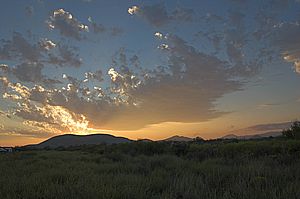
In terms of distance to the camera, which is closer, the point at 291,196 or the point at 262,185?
the point at 291,196

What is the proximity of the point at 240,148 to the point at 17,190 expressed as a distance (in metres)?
15.8

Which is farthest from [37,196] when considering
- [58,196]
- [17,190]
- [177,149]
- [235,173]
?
[177,149]

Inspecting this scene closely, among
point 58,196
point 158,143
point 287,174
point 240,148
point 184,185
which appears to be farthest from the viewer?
point 158,143

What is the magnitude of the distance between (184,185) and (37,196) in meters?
3.23

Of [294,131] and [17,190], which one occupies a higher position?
[294,131]

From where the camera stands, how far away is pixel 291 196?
6129 millimetres

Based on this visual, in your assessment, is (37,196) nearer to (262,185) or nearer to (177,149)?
(262,185)

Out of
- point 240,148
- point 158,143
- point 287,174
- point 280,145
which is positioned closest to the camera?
point 287,174

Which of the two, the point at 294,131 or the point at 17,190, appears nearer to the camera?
the point at 17,190

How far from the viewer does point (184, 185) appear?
24.6 ft

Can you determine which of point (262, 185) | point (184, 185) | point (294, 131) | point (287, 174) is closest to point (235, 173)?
point (287, 174)

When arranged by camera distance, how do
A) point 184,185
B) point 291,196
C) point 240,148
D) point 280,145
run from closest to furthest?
1. point 291,196
2. point 184,185
3. point 280,145
4. point 240,148

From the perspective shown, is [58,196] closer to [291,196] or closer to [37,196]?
[37,196]

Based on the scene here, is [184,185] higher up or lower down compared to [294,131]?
lower down
